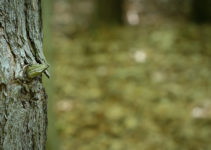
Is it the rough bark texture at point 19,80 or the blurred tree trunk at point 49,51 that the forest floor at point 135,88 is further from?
the rough bark texture at point 19,80

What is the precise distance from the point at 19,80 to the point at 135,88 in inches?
157

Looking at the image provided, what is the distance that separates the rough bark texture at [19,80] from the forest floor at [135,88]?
106 inches

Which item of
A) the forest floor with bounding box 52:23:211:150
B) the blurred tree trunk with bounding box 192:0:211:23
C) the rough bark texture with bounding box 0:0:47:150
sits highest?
the blurred tree trunk with bounding box 192:0:211:23

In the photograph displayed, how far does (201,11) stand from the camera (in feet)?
23.3

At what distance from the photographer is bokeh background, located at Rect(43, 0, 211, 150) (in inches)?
156

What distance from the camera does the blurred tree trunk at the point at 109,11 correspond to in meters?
7.04

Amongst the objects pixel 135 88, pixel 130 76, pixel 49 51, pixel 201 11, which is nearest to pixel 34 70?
pixel 49 51

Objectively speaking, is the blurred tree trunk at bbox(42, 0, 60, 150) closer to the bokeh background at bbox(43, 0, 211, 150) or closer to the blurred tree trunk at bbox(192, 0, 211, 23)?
the bokeh background at bbox(43, 0, 211, 150)

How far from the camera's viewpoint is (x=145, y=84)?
5.16 m

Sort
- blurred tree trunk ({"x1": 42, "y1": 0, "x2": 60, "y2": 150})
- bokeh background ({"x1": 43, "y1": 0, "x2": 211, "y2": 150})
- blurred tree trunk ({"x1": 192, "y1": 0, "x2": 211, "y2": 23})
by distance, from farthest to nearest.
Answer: blurred tree trunk ({"x1": 192, "y1": 0, "x2": 211, "y2": 23}), bokeh background ({"x1": 43, "y1": 0, "x2": 211, "y2": 150}), blurred tree trunk ({"x1": 42, "y1": 0, "x2": 60, "y2": 150})

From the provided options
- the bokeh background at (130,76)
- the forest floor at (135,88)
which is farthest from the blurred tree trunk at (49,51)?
the forest floor at (135,88)

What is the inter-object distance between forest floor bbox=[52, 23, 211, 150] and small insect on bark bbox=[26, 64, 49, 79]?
281 cm

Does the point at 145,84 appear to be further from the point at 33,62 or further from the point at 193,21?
the point at 33,62

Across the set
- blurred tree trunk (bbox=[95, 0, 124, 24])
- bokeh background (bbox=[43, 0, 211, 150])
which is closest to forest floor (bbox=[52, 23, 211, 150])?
bokeh background (bbox=[43, 0, 211, 150])
